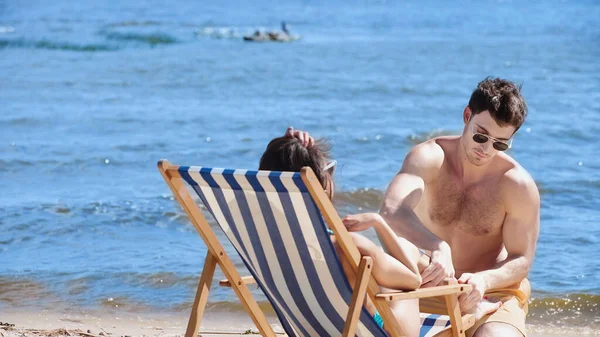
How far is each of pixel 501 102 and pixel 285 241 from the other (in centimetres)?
109

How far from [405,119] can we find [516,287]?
9756 mm

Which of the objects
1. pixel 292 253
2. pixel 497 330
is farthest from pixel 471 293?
pixel 292 253

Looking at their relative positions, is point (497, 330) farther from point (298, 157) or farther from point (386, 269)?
point (298, 157)

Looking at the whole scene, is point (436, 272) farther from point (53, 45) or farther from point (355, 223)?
point (53, 45)

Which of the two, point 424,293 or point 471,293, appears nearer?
point 424,293

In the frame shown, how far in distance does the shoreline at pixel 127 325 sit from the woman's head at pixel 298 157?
1923mm

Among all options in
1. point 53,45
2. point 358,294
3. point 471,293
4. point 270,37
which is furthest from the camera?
point 270,37

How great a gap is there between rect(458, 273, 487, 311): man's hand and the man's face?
0.54 m

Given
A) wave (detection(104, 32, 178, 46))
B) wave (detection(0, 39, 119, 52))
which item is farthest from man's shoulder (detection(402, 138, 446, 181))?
wave (detection(104, 32, 178, 46))

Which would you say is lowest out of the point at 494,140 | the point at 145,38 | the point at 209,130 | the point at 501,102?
the point at 145,38

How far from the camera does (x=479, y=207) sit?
3.97m

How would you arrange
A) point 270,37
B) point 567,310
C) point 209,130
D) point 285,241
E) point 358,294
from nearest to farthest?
point 358,294
point 285,241
point 567,310
point 209,130
point 270,37

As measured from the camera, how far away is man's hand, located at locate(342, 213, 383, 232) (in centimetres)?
316

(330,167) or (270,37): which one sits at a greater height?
(330,167)
